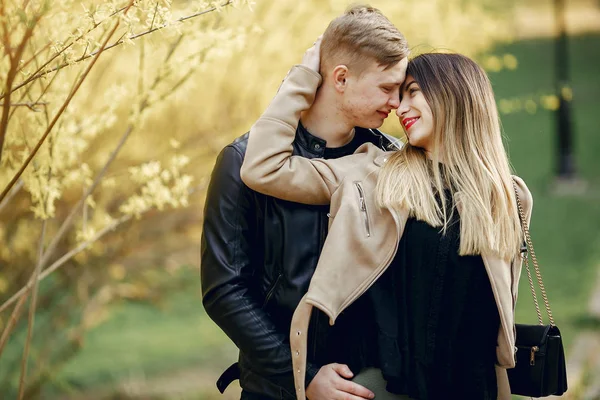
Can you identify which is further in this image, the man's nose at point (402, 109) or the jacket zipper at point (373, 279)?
the man's nose at point (402, 109)

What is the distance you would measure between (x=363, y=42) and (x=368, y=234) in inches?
23.5

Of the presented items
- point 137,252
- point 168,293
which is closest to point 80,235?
point 137,252

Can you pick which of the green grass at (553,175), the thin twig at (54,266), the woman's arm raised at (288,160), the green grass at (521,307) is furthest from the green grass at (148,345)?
the woman's arm raised at (288,160)

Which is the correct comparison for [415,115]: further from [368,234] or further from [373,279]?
[373,279]

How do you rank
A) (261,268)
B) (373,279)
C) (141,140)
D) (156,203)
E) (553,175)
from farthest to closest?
1. (553,175)
2. (141,140)
3. (156,203)
4. (261,268)
5. (373,279)

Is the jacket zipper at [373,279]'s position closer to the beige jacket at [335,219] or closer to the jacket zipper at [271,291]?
the beige jacket at [335,219]

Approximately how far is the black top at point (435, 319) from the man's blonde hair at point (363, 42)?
0.53 meters

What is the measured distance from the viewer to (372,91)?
2.63 metres

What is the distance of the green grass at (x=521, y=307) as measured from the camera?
7.31 m

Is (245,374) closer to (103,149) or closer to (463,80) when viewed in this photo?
(463,80)

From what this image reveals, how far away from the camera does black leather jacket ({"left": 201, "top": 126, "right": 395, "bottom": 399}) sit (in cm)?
255

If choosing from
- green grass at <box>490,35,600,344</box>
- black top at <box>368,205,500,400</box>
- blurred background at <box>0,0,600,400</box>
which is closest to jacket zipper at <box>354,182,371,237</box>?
black top at <box>368,205,500,400</box>

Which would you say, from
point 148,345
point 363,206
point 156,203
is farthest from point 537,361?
point 148,345

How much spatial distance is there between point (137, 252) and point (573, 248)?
4.87m
